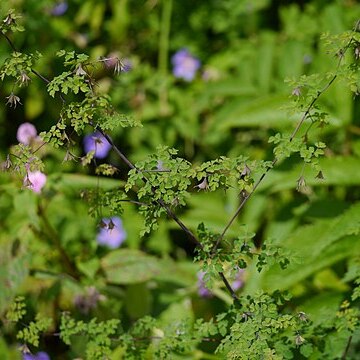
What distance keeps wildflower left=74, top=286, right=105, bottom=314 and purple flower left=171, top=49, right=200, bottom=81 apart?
1.27 meters

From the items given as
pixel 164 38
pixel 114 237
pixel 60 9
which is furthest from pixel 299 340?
pixel 60 9

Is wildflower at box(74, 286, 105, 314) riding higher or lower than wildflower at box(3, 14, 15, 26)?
lower

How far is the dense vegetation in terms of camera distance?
1.52 m

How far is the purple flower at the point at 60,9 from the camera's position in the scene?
341 centimetres

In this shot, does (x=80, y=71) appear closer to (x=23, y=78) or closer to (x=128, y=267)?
(x=23, y=78)

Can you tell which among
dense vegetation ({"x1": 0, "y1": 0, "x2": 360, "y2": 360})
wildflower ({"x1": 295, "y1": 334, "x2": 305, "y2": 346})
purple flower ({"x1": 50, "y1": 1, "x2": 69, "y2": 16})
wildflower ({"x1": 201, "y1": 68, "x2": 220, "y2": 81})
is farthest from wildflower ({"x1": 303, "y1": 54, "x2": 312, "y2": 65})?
wildflower ({"x1": 295, "y1": 334, "x2": 305, "y2": 346})

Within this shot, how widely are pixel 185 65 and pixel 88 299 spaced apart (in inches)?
52.8

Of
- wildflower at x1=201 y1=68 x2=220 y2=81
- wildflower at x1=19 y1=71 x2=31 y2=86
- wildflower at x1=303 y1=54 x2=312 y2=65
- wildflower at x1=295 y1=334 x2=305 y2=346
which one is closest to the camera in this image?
wildflower at x1=19 y1=71 x2=31 y2=86

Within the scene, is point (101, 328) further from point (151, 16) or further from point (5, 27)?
point (151, 16)

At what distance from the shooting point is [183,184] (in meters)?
1.46

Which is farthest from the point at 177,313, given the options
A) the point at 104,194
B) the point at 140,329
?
the point at 104,194

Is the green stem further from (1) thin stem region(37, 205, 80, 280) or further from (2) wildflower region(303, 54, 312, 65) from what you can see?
(1) thin stem region(37, 205, 80, 280)

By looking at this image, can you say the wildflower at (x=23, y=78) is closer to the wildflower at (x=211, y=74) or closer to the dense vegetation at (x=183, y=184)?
the dense vegetation at (x=183, y=184)

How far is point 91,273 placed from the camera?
2.38 meters
